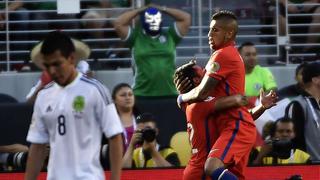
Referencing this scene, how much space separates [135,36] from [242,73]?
409cm

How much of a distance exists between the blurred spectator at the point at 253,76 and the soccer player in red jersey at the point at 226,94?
3.57 meters

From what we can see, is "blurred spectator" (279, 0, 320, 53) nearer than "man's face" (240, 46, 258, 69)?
No

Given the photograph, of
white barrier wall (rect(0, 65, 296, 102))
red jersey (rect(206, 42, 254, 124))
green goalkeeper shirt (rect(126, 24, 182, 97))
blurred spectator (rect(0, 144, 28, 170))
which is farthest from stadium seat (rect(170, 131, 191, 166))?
red jersey (rect(206, 42, 254, 124))

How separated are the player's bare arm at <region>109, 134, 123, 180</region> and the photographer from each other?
3.61m

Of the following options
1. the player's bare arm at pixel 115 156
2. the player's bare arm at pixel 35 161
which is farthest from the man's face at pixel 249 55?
the player's bare arm at pixel 115 156

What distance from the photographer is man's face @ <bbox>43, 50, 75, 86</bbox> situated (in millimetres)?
6492

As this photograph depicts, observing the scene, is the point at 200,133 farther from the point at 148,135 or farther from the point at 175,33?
the point at 175,33

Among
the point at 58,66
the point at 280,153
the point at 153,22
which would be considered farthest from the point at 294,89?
the point at 58,66

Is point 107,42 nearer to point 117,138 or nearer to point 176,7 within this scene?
point 176,7

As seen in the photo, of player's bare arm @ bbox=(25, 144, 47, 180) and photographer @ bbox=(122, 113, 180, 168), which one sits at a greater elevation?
player's bare arm @ bbox=(25, 144, 47, 180)

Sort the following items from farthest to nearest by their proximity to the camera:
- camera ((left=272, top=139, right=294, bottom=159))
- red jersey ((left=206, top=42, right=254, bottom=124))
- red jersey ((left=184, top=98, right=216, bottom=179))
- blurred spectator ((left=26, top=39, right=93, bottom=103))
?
blurred spectator ((left=26, top=39, right=93, bottom=103)) < camera ((left=272, top=139, right=294, bottom=159)) < red jersey ((left=184, top=98, right=216, bottom=179)) < red jersey ((left=206, top=42, right=254, bottom=124))

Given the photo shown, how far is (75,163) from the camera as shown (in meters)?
6.60

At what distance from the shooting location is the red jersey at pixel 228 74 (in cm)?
838

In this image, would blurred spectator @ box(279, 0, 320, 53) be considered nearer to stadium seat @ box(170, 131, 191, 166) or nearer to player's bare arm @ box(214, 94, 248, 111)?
stadium seat @ box(170, 131, 191, 166)
